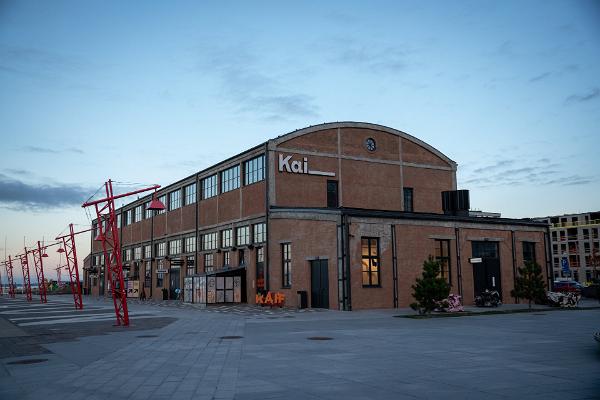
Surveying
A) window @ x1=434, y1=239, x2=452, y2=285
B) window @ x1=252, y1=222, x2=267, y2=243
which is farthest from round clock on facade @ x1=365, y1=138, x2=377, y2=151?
window @ x1=434, y1=239, x2=452, y2=285

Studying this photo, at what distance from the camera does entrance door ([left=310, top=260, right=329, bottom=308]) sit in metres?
34.7

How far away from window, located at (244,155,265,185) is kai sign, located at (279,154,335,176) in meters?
1.63

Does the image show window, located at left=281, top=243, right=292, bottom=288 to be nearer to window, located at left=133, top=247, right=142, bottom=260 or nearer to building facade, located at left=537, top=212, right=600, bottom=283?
window, located at left=133, top=247, right=142, bottom=260

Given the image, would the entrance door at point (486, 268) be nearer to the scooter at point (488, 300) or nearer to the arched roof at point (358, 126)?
the scooter at point (488, 300)

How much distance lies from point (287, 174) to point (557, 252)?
107 meters

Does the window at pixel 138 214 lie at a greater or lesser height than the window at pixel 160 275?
greater

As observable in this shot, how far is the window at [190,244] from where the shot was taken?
2116 inches

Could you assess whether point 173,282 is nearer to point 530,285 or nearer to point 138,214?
point 138,214

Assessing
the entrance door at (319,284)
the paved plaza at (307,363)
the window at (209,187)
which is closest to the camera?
the paved plaza at (307,363)

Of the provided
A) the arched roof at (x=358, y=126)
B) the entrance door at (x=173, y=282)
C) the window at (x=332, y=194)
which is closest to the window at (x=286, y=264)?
the window at (x=332, y=194)

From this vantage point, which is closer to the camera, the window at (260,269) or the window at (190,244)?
the window at (260,269)

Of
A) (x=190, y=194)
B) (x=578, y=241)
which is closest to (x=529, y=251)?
(x=190, y=194)

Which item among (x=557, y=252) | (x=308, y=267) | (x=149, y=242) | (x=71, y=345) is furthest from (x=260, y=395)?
(x=557, y=252)

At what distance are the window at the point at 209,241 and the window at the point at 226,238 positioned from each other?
1500 millimetres
